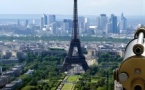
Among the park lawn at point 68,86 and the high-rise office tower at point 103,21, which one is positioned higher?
the high-rise office tower at point 103,21

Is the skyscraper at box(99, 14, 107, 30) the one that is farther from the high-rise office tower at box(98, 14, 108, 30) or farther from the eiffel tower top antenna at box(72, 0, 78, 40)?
the eiffel tower top antenna at box(72, 0, 78, 40)

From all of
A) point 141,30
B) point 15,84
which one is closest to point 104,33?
point 15,84

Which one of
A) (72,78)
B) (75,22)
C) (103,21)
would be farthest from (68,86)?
(103,21)

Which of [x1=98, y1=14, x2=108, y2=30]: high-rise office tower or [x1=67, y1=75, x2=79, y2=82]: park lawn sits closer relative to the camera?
[x1=67, y1=75, x2=79, y2=82]: park lawn

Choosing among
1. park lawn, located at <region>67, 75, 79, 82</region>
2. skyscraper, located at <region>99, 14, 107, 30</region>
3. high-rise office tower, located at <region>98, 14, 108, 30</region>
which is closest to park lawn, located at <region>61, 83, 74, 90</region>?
park lawn, located at <region>67, 75, 79, 82</region>

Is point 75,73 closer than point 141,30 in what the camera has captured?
No

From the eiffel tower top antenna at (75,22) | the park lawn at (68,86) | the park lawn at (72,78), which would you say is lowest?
the park lawn at (68,86)

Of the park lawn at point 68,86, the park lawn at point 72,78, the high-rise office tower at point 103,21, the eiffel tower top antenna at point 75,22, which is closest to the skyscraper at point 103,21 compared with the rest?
the high-rise office tower at point 103,21

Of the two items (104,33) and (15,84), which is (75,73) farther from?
(104,33)

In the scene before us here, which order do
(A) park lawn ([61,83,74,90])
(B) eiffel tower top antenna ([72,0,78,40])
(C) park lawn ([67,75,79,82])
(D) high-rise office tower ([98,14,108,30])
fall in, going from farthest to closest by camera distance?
(D) high-rise office tower ([98,14,108,30]) → (B) eiffel tower top antenna ([72,0,78,40]) → (C) park lawn ([67,75,79,82]) → (A) park lawn ([61,83,74,90])

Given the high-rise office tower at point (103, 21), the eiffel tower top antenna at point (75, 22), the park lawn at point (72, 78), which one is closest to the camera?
the park lawn at point (72, 78)

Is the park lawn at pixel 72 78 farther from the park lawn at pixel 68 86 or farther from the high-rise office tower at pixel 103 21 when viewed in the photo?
the high-rise office tower at pixel 103 21
